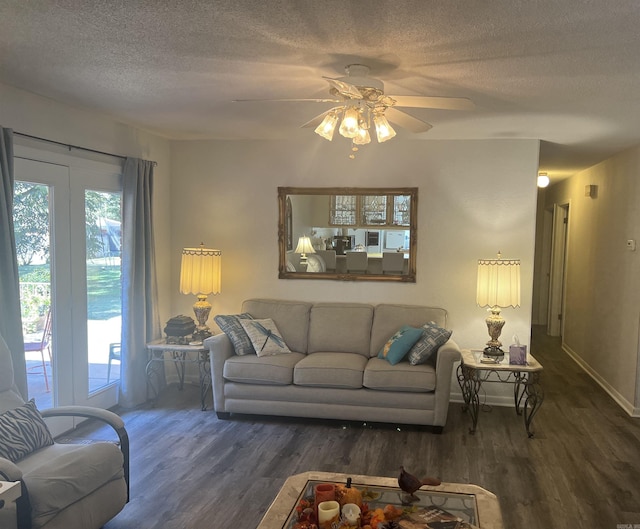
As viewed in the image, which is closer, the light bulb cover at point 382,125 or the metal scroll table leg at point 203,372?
the light bulb cover at point 382,125

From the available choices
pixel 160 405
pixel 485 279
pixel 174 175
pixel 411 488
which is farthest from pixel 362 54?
pixel 160 405

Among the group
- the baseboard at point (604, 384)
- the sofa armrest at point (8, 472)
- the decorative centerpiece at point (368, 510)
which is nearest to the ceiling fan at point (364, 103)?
→ the decorative centerpiece at point (368, 510)

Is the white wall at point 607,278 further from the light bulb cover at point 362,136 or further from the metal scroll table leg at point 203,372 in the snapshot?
the metal scroll table leg at point 203,372

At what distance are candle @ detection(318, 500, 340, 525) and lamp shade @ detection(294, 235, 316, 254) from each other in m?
3.22

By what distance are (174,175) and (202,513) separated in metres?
3.46

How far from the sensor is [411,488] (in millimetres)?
2324

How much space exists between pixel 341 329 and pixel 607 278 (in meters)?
3.01

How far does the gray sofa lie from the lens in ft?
13.6

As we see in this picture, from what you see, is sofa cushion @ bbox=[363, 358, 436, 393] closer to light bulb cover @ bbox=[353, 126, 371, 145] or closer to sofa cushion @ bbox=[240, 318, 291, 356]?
sofa cushion @ bbox=[240, 318, 291, 356]

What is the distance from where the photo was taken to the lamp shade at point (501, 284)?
4.42m

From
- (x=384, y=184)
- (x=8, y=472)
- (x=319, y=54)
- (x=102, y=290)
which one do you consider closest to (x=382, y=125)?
(x=319, y=54)

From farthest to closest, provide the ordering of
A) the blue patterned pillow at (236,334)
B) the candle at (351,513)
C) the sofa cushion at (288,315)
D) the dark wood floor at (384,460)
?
the sofa cushion at (288,315), the blue patterned pillow at (236,334), the dark wood floor at (384,460), the candle at (351,513)

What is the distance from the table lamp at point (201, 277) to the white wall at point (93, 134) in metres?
0.51

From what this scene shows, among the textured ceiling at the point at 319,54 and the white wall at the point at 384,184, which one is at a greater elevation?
the textured ceiling at the point at 319,54
